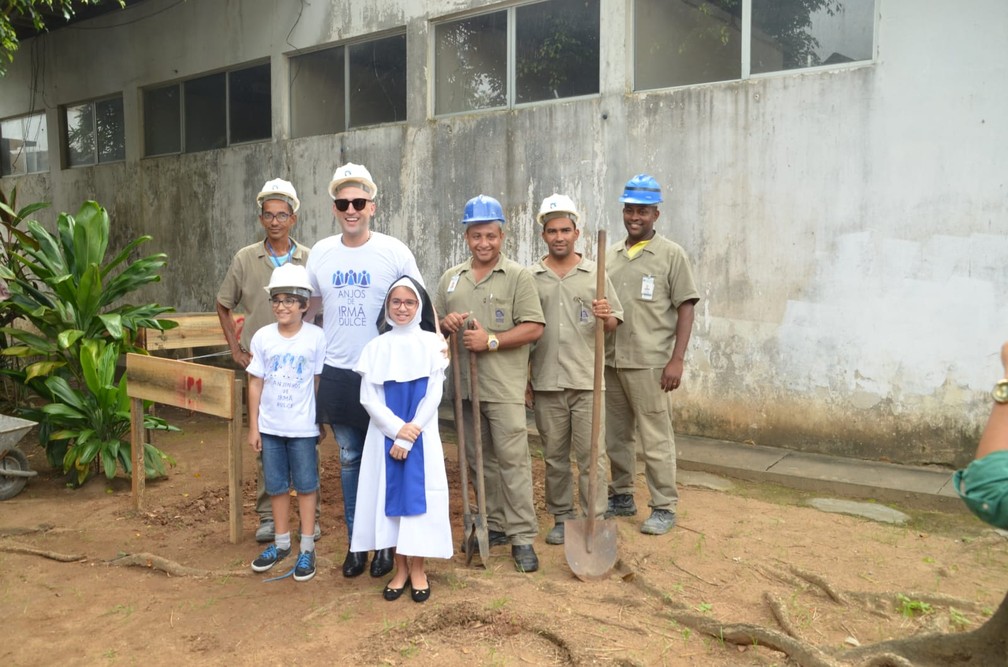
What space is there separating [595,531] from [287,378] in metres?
1.73

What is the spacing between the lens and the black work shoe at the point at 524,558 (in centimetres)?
423

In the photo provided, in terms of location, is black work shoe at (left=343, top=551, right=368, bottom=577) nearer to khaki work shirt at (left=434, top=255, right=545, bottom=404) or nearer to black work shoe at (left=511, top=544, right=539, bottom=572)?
black work shoe at (left=511, top=544, right=539, bottom=572)

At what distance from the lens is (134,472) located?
5.43 metres

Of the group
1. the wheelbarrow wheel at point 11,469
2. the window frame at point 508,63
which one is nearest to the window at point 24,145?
the window frame at point 508,63

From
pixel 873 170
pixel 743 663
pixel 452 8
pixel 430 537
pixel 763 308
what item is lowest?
pixel 743 663

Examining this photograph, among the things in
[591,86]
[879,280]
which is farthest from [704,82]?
[879,280]

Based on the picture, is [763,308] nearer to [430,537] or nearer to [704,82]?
Answer: [704,82]

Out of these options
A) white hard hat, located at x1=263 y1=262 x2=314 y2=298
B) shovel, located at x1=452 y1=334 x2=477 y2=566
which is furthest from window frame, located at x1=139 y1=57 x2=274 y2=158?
shovel, located at x1=452 y1=334 x2=477 y2=566

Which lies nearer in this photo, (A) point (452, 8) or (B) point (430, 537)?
(B) point (430, 537)

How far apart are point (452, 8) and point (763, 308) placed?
4.24 metres

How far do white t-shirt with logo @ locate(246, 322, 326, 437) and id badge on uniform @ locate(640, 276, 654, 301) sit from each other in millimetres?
1878

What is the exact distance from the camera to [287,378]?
4.14 metres

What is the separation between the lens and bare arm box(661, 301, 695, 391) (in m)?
4.77

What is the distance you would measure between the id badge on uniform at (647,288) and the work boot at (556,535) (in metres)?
1.38
